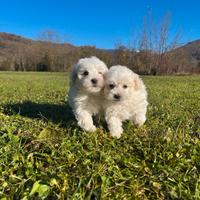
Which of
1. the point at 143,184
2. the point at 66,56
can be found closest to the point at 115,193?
the point at 143,184

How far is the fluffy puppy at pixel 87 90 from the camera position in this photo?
11.1 ft

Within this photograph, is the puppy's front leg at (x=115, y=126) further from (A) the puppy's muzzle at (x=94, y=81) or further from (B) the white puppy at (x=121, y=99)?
(A) the puppy's muzzle at (x=94, y=81)

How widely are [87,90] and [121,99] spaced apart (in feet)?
1.44

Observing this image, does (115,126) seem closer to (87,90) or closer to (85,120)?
(85,120)

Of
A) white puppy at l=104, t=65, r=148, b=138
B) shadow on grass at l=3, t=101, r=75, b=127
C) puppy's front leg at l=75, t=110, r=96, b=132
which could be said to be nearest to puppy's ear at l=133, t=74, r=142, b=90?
white puppy at l=104, t=65, r=148, b=138

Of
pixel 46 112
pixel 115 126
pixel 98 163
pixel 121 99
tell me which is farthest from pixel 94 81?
pixel 46 112

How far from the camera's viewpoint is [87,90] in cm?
338

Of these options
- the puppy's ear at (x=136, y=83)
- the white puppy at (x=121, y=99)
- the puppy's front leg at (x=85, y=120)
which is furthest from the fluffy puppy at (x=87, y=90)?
the puppy's ear at (x=136, y=83)

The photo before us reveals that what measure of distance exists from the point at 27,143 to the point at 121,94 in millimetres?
1261

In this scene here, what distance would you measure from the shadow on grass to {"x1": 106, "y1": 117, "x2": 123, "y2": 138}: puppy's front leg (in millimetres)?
741

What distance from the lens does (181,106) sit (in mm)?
5348

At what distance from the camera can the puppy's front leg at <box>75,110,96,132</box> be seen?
3406mm

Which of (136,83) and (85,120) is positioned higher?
(136,83)

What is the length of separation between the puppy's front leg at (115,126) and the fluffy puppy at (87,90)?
0.72ft
